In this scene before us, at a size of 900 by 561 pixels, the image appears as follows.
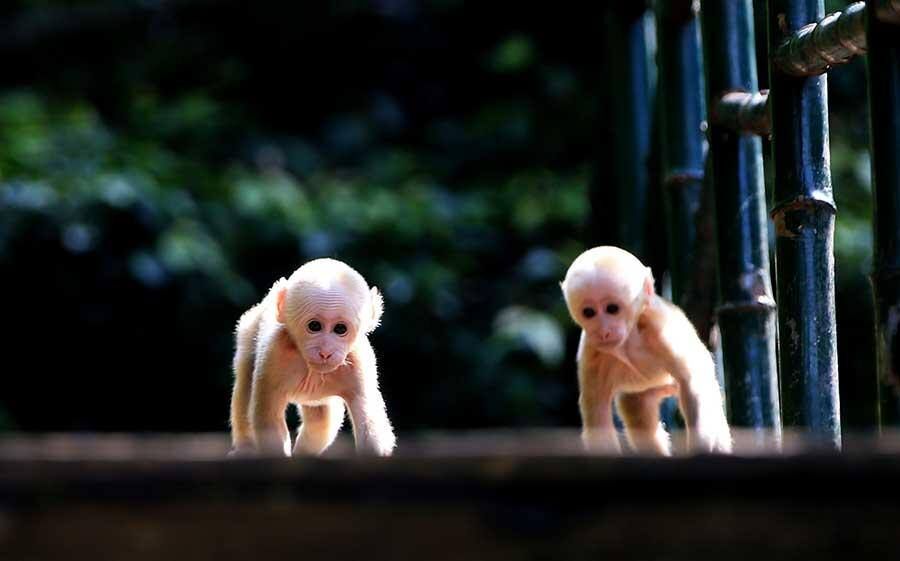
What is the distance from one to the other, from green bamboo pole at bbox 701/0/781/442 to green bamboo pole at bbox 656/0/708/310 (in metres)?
0.50

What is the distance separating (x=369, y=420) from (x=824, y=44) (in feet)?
3.83

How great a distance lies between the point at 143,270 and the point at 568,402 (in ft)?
7.60

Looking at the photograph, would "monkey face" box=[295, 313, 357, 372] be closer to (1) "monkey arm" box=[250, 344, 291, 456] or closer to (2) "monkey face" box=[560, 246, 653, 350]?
(1) "monkey arm" box=[250, 344, 291, 456]

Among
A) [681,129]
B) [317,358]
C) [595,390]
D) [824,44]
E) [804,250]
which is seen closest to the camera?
[824,44]

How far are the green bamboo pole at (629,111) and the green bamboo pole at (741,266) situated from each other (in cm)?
151

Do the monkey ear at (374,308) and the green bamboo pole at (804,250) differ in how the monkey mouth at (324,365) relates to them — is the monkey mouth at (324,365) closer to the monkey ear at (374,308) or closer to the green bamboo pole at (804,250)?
the monkey ear at (374,308)

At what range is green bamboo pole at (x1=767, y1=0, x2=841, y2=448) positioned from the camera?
2916 mm

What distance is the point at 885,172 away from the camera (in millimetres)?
2322

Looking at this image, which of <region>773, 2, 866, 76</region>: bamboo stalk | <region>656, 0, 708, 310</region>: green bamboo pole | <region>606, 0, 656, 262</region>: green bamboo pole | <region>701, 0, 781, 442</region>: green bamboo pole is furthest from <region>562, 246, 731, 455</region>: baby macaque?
<region>606, 0, 656, 262</region>: green bamboo pole

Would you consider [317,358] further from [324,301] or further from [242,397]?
[242,397]

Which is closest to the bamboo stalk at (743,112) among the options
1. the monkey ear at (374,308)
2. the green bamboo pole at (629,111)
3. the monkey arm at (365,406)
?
the monkey ear at (374,308)

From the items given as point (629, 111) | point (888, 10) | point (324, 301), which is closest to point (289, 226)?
point (629, 111)

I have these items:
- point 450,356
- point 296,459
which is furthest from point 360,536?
point 450,356

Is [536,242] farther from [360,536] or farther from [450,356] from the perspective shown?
[360,536]
